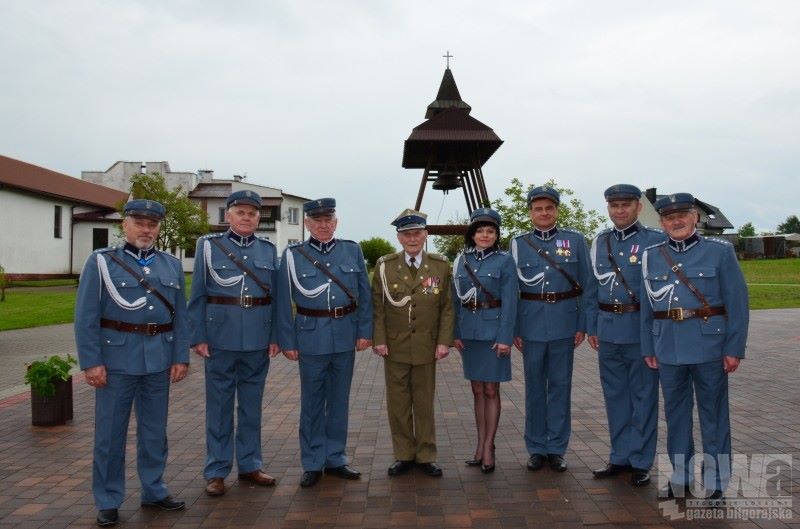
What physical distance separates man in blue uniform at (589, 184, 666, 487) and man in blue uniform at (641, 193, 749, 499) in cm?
27

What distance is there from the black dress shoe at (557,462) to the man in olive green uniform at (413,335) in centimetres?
92

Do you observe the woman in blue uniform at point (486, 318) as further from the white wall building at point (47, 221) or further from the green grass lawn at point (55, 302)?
the white wall building at point (47, 221)

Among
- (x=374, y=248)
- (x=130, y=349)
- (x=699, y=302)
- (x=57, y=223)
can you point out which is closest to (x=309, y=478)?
(x=130, y=349)

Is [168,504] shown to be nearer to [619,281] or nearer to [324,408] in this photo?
[324,408]

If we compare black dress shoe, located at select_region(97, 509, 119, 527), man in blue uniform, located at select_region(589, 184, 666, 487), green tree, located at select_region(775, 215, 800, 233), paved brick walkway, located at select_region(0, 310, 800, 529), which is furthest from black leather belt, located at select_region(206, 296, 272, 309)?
green tree, located at select_region(775, 215, 800, 233)

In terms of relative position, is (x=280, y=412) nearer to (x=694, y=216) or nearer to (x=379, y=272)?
(x=379, y=272)

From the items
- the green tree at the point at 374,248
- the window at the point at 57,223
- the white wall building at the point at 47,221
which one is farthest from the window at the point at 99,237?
the green tree at the point at 374,248

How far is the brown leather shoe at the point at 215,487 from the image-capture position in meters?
4.70

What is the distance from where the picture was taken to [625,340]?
16.3 ft

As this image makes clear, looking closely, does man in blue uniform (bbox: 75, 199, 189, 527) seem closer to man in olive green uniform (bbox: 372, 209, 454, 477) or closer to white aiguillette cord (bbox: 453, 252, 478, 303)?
man in olive green uniform (bbox: 372, 209, 454, 477)

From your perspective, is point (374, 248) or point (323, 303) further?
point (374, 248)

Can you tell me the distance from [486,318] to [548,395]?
824 millimetres

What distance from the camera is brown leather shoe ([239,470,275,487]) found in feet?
16.1

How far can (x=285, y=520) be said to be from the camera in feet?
13.8
